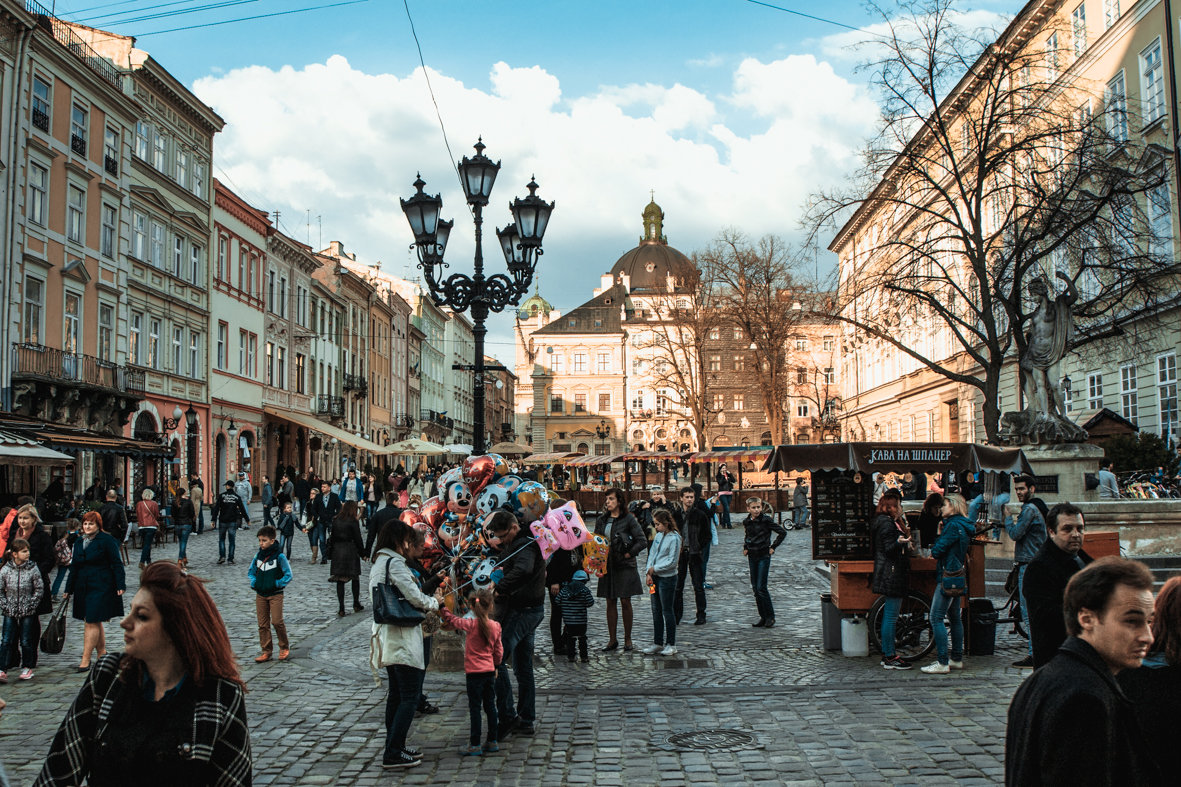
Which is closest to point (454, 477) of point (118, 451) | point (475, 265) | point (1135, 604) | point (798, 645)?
point (475, 265)

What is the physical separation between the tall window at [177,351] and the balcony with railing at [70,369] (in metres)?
3.97

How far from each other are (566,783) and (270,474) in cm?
4269

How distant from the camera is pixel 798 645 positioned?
38.6 feet

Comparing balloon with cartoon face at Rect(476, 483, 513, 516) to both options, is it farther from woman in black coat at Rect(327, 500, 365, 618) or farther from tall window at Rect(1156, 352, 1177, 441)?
tall window at Rect(1156, 352, 1177, 441)

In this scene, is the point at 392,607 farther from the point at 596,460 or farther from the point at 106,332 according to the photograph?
the point at 596,460

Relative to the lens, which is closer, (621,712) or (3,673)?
(621,712)

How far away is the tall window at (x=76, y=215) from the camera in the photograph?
30.2 meters

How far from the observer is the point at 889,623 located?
33.6ft

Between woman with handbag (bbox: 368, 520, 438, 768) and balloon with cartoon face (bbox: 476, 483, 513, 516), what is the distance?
250cm

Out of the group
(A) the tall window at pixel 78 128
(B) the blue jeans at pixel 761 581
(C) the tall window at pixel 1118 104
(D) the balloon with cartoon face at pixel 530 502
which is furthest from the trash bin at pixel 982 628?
(A) the tall window at pixel 78 128

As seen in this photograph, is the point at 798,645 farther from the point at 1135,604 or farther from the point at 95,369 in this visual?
the point at 95,369

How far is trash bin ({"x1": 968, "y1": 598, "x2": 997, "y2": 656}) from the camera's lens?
1084cm

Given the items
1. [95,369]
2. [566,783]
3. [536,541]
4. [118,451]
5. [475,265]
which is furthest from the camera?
[95,369]

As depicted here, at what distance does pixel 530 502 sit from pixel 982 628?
5.02 m
